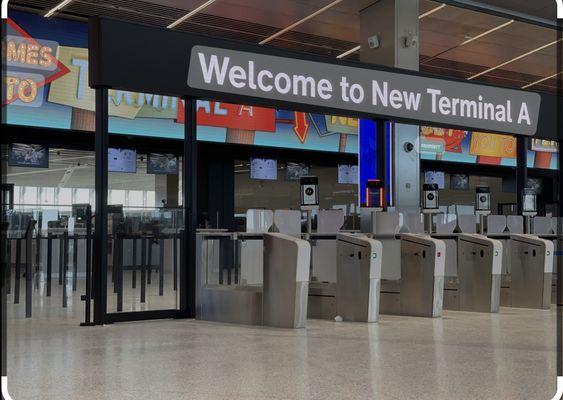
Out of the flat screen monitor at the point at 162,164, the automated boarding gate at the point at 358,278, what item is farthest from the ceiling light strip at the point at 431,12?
the flat screen monitor at the point at 162,164

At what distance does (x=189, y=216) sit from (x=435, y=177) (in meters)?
12.4

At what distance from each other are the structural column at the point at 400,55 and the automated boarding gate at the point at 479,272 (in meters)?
1.59

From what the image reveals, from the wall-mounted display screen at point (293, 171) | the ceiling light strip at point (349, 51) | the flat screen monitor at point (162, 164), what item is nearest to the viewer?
the ceiling light strip at point (349, 51)

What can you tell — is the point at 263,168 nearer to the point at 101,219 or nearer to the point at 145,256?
the point at 145,256

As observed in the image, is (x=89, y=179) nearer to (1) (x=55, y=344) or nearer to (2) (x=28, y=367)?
(1) (x=55, y=344)

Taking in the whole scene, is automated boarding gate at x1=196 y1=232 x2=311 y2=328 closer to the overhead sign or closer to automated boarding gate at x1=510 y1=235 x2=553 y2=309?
the overhead sign

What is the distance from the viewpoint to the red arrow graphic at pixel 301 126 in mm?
15344

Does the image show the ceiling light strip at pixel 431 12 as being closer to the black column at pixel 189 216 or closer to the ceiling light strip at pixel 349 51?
the ceiling light strip at pixel 349 51

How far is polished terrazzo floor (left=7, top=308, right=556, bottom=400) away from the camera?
3.73 meters

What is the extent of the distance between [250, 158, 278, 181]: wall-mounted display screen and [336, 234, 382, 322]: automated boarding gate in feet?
25.9

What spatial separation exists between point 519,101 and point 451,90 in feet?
4.51

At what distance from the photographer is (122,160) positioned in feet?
45.9

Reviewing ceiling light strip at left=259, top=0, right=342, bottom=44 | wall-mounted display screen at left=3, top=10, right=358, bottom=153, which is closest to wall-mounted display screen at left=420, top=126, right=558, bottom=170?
wall-mounted display screen at left=3, top=10, right=358, bottom=153

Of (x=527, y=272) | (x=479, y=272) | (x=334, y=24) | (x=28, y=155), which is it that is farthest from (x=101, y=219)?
(x=28, y=155)
